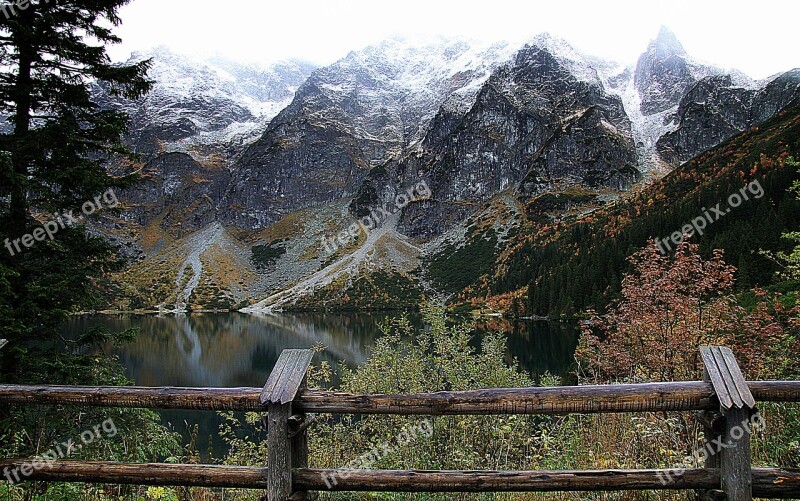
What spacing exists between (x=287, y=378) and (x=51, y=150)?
715cm

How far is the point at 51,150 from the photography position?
26.8 feet

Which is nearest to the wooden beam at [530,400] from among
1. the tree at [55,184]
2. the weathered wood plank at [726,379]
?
the weathered wood plank at [726,379]

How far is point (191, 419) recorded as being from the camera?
98.3 feet

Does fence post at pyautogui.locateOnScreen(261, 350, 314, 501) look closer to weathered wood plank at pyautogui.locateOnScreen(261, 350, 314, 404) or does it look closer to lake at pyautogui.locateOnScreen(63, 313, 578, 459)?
weathered wood plank at pyautogui.locateOnScreen(261, 350, 314, 404)

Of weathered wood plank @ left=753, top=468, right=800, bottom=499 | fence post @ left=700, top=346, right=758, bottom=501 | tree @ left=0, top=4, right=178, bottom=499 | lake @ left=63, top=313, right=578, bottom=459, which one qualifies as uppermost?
tree @ left=0, top=4, right=178, bottom=499

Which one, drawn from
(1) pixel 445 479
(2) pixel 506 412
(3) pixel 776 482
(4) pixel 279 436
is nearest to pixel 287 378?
(4) pixel 279 436

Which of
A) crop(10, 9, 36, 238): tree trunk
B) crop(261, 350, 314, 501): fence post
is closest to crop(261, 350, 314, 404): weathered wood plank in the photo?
crop(261, 350, 314, 501): fence post

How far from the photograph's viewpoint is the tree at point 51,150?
757cm

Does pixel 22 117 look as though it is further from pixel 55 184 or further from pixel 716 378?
pixel 716 378

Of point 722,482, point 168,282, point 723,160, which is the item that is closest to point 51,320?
point 722,482

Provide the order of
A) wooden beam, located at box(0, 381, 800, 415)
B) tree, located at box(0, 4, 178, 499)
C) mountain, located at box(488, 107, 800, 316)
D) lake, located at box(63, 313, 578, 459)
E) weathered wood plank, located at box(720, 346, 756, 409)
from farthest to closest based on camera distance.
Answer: mountain, located at box(488, 107, 800, 316) → lake, located at box(63, 313, 578, 459) → tree, located at box(0, 4, 178, 499) → wooden beam, located at box(0, 381, 800, 415) → weathered wood plank, located at box(720, 346, 756, 409)

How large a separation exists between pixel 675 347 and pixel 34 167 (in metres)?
12.6

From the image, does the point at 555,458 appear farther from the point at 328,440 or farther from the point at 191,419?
the point at 191,419

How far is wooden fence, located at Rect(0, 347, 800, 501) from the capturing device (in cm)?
378
